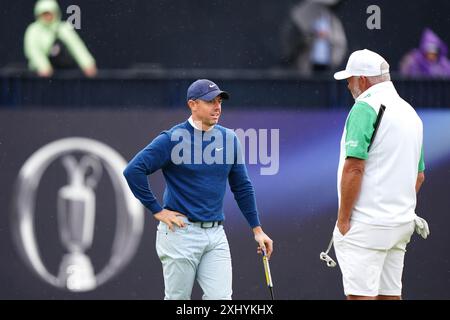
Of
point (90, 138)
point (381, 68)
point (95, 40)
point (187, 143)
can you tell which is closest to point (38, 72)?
point (90, 138)

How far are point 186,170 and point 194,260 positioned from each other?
568 millimetres

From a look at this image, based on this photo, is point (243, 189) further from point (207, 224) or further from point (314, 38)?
point (314, 38)

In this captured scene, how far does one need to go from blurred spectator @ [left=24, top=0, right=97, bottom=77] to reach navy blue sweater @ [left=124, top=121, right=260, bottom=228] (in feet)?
11.0

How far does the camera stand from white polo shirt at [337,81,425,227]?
22.6 ft

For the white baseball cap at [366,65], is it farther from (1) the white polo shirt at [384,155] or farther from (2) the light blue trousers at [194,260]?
(2) the light blue trousers at [194,260]

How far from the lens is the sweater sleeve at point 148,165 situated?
7.16 meters

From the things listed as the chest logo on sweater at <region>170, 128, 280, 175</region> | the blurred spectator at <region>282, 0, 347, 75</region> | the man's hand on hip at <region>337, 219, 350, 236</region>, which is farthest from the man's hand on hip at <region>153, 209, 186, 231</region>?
the blurred spectator at <region>282, 0, 347, 75</region>

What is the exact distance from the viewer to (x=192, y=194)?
23.6 feet

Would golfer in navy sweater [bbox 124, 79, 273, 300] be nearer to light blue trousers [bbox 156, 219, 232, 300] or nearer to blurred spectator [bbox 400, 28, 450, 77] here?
light blue trousers [bbox 156, 219, 232, 300]

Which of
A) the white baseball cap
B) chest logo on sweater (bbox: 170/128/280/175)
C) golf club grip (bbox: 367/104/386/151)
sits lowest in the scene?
chest logo on sweater (bbox: 170/128/280/175)

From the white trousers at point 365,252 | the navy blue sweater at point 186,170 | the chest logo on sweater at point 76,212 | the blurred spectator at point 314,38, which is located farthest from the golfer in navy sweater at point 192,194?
the blurred spectator at point 314,38

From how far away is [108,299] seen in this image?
32.3 feet

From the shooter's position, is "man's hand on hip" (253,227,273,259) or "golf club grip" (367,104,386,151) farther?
"man's hand on hip" (253,227,273,259)
